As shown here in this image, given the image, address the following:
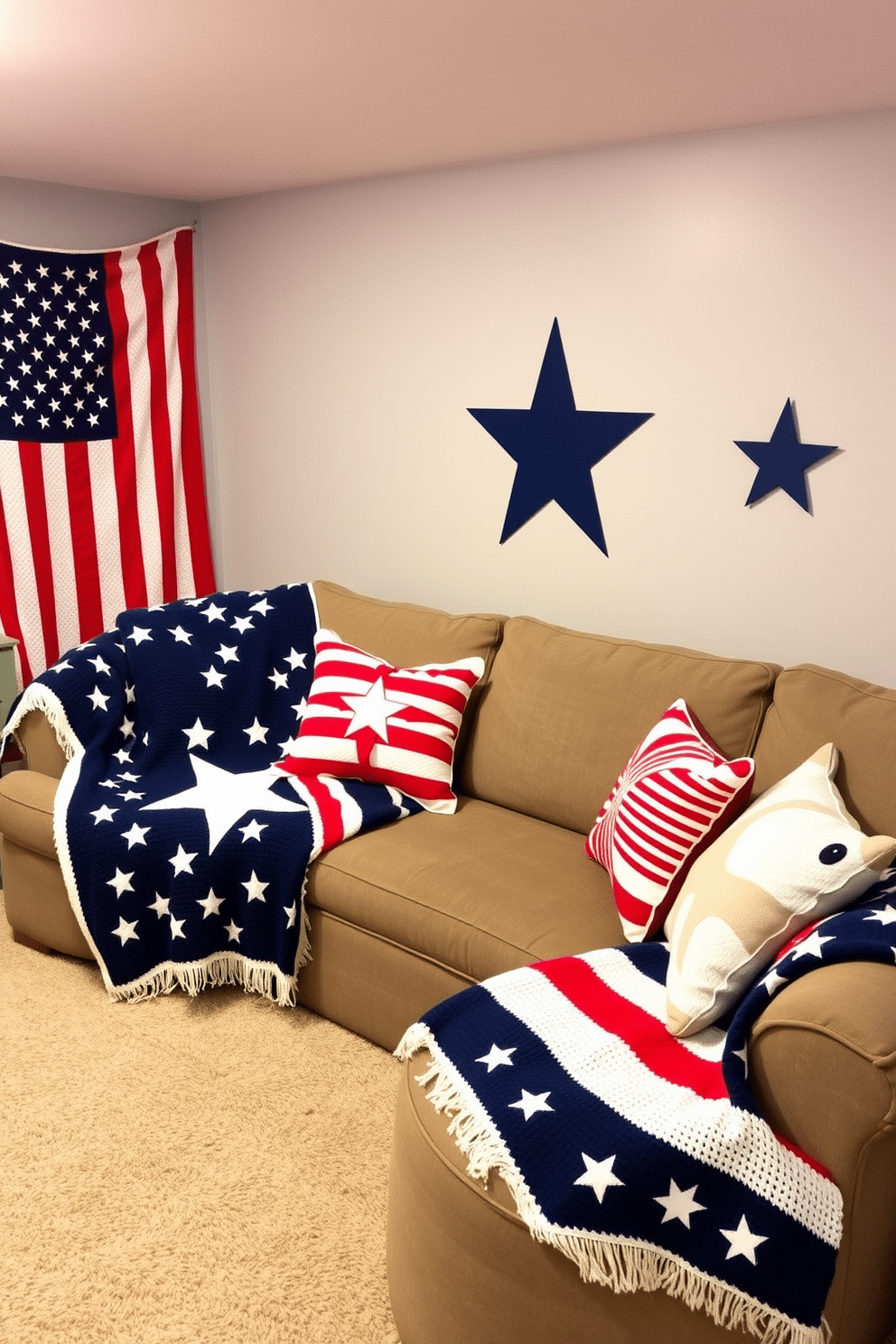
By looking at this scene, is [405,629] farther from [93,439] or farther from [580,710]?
[93,439]

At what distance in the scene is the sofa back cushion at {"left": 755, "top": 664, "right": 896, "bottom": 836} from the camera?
7.21 feet

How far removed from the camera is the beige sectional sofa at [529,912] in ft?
5.07

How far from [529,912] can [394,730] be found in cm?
70

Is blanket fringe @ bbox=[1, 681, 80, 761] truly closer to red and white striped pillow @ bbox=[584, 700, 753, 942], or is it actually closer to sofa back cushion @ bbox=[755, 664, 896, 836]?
red and white striped pillow @ bbox=[584, 700, 753, 942]

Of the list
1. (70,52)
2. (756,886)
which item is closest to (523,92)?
(70,52)

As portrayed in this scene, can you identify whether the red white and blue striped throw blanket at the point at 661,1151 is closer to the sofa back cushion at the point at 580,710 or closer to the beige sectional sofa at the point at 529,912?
the beige sectional sofa at the point at 529,912

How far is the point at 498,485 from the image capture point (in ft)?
10.9

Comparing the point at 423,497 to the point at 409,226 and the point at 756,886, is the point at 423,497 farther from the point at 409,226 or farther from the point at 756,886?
the point at 756,886

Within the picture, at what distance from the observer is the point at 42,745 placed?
117 inches

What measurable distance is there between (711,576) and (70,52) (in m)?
1.82

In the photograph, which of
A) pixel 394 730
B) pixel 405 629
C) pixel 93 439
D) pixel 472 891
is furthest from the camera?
pixel 93 439

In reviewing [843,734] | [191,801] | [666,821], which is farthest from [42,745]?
[843,734]

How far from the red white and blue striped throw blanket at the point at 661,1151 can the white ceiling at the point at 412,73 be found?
1497mm

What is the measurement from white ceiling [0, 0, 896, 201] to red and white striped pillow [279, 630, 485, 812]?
4.31 ft
